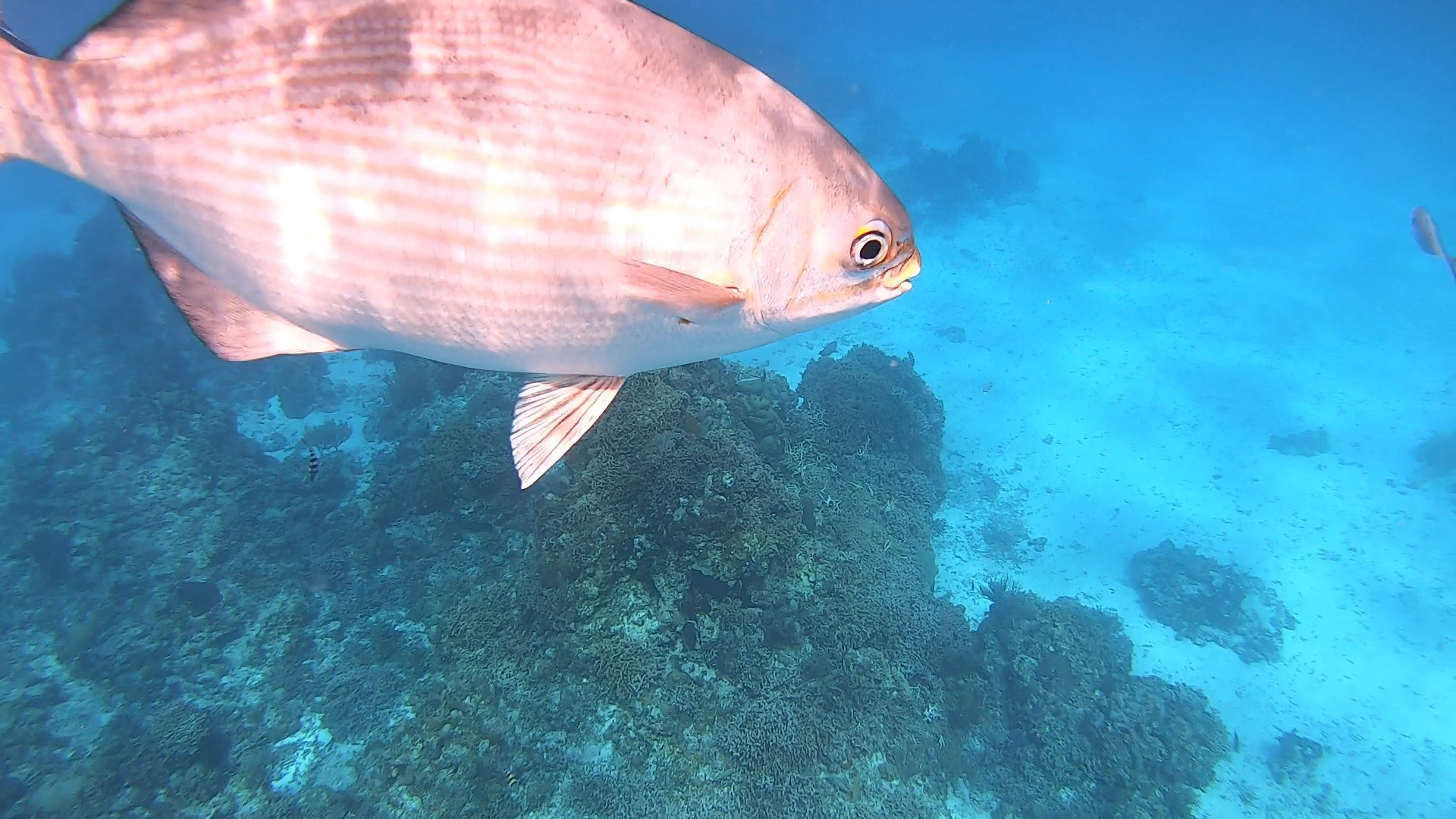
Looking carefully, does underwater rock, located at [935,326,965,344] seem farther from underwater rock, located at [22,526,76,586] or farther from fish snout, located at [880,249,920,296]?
underwater rock, located at [22,526,76,586]

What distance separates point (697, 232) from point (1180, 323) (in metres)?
23.0

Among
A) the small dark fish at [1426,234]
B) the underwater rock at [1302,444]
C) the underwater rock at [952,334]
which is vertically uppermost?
the small dark fish at [1426,234]

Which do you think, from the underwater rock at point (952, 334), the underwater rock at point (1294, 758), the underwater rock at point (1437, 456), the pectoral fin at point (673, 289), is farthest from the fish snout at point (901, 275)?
the underwater rock at point (1437, 456)

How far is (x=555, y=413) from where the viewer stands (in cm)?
206

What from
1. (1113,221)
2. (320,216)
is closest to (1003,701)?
(320,216)

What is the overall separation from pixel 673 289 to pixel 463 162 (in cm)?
56

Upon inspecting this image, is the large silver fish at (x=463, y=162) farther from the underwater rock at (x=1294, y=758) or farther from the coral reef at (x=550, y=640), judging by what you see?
the underwater rock at (x=1294, y=758)

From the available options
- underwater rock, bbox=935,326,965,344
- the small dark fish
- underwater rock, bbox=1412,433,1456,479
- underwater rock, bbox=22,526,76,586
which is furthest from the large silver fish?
underwater rock, bbox=1412,433,1456,479

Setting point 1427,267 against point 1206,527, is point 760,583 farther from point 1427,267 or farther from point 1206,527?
point 1427,267

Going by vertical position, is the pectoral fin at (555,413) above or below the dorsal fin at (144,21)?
below

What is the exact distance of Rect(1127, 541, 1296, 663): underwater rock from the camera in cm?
1089

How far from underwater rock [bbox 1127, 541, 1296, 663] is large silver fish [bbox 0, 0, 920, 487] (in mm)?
12660

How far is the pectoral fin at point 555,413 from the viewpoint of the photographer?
199 centimetres

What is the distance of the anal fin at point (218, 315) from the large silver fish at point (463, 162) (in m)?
0.10
